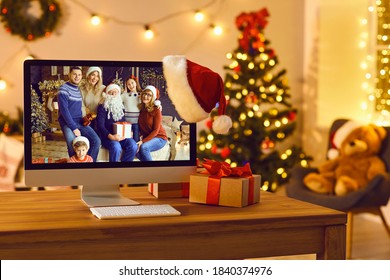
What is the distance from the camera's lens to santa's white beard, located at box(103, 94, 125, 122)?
226cm

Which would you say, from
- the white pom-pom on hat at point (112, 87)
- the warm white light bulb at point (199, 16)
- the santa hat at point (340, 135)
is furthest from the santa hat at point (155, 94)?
the warm white light bulb at point (199, 16)

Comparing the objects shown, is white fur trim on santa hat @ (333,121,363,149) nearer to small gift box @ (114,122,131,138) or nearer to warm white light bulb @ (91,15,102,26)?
warm white light bulb @ (91,15,102,26)

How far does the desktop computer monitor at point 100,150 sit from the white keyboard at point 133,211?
107 mm

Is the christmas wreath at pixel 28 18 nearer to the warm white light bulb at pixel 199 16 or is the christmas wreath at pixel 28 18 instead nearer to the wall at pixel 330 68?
the warm white light bulb at pixel 199 16

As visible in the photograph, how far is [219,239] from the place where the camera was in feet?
6.64

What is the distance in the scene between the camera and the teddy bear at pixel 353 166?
459 centimetres

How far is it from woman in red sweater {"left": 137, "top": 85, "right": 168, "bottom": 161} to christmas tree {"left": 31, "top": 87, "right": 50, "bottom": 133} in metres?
0.32

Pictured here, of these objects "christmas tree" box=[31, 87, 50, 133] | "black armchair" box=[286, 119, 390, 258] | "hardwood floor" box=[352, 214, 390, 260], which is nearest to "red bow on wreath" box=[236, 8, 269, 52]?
"black armchair" box=[286, 119, 390, 258]

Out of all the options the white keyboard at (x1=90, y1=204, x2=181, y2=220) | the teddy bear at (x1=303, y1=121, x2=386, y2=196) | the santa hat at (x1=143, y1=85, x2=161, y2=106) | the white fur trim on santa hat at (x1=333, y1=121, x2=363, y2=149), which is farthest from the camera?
the white fur trim on santa hat at (x1=333, y1=121, x2=363, y2=149)

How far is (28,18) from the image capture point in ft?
18.5

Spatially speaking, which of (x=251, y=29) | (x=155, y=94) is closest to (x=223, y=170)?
(x=155, y=94)

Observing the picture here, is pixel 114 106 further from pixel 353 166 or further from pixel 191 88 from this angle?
pixel 353 166
